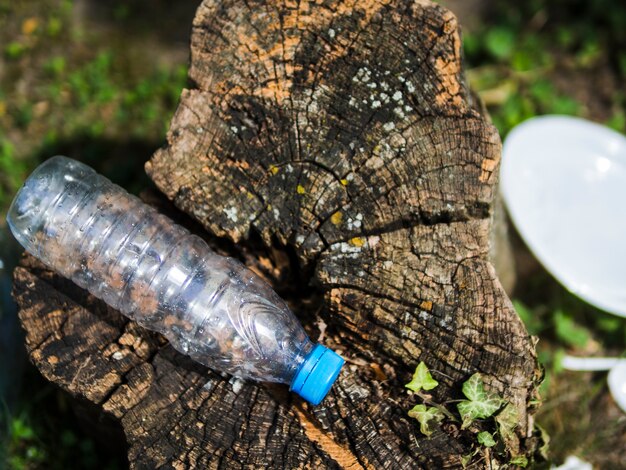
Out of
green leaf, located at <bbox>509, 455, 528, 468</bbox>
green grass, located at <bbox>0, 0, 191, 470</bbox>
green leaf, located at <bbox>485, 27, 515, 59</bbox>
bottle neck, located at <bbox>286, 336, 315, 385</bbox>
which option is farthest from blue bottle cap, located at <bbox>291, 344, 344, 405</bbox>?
green leaf, located at <bbox>485, 27, 515, 59</bbox>

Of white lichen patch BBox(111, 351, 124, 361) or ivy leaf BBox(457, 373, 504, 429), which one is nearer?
ivy leaf BBox(457, 373, 504, 429)

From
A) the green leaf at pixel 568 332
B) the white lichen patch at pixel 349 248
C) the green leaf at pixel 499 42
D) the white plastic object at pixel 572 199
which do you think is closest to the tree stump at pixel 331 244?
the white lichen patch at pixel 349 248

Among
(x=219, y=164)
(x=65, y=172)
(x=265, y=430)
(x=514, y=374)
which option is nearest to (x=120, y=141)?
(x=65, y=172)

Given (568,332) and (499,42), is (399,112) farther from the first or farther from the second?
(499,42)

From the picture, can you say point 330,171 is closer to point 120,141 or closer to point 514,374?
point 514,374

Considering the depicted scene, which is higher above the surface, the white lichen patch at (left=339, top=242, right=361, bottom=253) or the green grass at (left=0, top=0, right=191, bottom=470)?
the white lichen patch at (left=339, top=242, right=361, bottom=253)

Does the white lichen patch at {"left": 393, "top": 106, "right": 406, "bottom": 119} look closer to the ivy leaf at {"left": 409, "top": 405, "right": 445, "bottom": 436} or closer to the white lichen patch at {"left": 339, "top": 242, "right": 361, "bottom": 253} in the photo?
the white lichen patch at {"left": 339, "top": 242, "right": 361, "bottom": 253}
